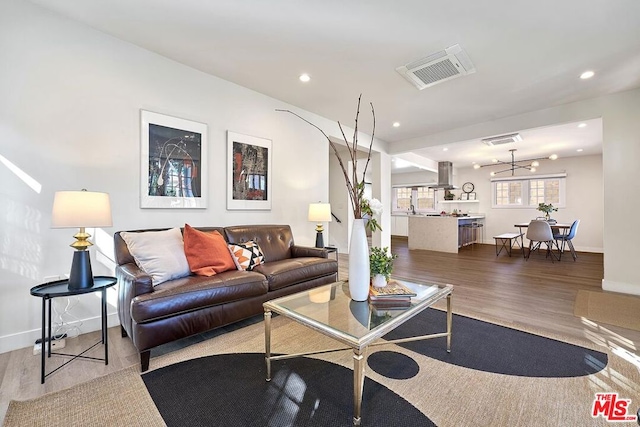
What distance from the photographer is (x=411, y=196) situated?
10055 millimetres

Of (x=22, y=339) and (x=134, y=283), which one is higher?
(x=134, y=283)

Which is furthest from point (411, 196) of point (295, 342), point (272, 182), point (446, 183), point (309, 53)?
point (295, 342)

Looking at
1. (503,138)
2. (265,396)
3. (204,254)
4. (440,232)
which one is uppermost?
(503,138)

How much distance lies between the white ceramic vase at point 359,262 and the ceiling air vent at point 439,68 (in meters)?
2.02

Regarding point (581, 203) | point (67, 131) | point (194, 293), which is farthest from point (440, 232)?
point (67, 131)

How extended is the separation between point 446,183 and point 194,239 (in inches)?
289

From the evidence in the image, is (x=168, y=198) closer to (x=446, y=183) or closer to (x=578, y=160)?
(x=446, y=183)

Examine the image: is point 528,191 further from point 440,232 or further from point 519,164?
point 440,232

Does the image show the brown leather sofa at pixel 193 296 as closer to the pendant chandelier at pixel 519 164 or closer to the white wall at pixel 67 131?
the white wall at pixel 67 131

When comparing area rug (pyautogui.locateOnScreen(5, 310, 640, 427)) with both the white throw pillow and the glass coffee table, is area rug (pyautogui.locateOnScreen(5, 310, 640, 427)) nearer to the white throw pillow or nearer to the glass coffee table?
the glass coffee table

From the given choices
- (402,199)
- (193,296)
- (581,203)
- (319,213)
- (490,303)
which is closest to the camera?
(193,296)

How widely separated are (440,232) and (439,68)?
4942mm

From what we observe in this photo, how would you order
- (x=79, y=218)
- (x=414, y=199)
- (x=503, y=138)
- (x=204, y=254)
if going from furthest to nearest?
1. (x=414, y=199)
2. (x=503, y=138)
3. (x=204, y=254)
4. (x=79, y=218)

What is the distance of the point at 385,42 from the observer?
2.48 m
